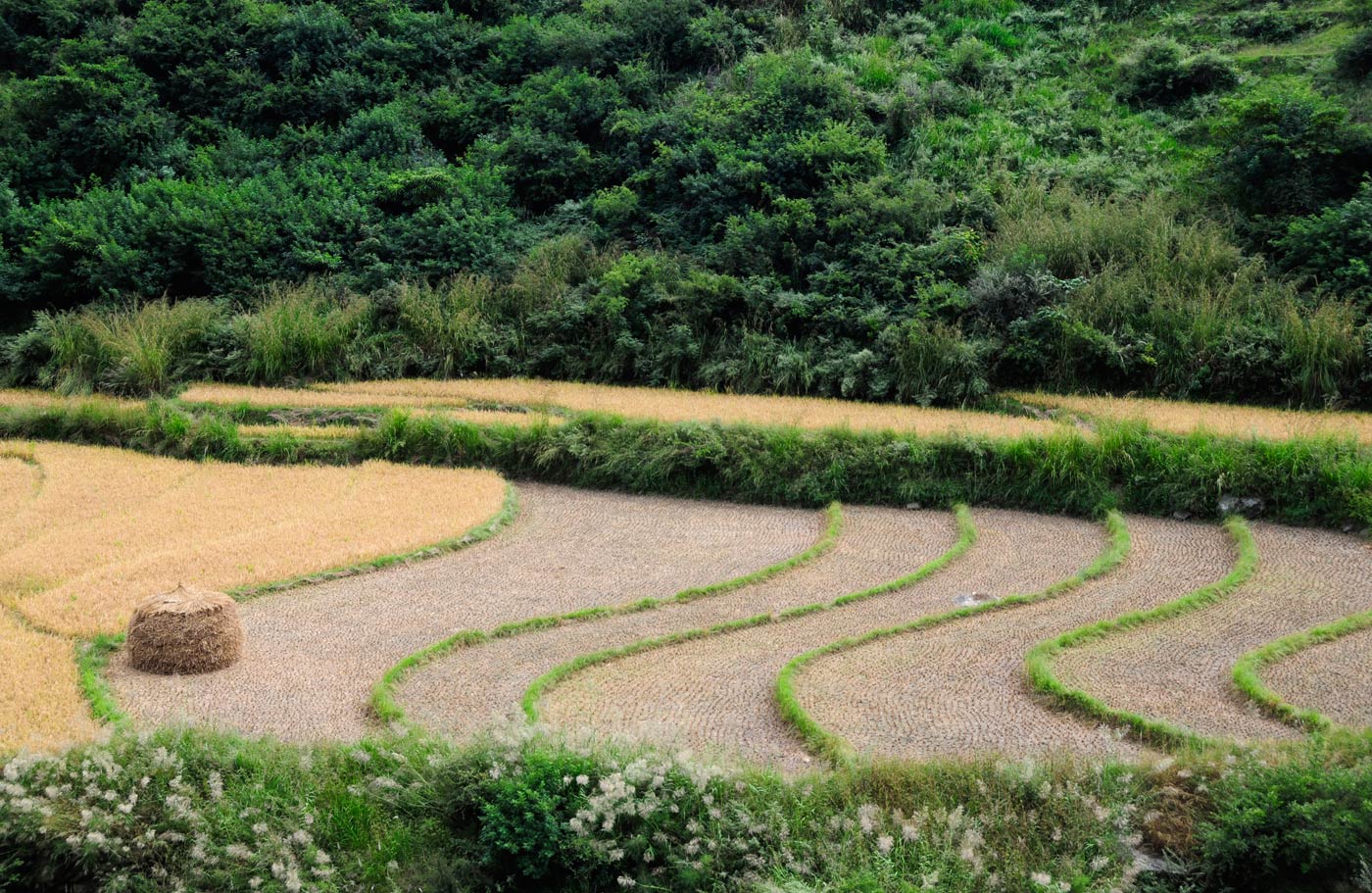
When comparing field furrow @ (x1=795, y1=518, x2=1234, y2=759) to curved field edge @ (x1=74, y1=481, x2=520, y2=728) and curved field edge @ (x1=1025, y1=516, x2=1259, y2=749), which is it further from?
curved field edge @ (x1=74, y1=481, x2=520, y2=728)

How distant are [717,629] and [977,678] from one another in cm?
231

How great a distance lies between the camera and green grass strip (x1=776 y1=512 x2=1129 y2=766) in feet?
24.4

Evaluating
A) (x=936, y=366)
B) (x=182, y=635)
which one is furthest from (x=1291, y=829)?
(x=936, y=366)

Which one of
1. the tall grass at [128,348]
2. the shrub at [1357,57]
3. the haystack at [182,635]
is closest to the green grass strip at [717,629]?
the haystack at [182,635]

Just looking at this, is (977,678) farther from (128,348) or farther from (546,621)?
(128,348)

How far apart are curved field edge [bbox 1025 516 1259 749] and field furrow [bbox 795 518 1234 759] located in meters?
0.13

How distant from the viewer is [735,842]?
6172 millimetres

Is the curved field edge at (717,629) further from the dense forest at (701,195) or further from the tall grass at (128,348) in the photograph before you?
the tall grass at (128,348)

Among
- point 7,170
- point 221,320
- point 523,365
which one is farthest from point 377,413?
point 7,170

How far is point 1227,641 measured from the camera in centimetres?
888

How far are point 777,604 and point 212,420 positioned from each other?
394 inches

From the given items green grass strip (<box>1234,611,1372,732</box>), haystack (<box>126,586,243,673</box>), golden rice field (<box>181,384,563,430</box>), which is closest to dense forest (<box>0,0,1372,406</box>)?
golden rice field (<box>181,384,563,430</box>)

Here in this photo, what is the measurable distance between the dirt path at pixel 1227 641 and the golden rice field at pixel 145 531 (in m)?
7.10

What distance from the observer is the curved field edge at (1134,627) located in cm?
725
